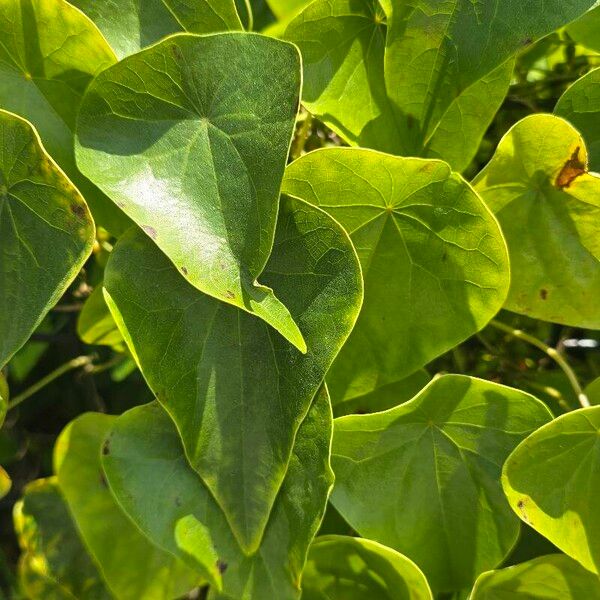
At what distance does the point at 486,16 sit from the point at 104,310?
0.31 metres

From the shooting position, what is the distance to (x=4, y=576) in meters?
1.06

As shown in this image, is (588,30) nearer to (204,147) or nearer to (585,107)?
(585,107)

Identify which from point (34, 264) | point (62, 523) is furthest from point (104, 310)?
point (62, 523)

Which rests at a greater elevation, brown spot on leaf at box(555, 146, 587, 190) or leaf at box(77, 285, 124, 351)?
brown spot on leaf at box(555, 146, 587, 190)

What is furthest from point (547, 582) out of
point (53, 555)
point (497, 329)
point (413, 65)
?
point (53, 555)

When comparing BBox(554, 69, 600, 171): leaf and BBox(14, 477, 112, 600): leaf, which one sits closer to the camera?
BBox(554, 69, 600, 171): leaf

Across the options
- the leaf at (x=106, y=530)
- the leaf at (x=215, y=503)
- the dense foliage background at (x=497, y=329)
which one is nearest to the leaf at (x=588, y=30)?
the dense foliage background at (x=497, y=329)

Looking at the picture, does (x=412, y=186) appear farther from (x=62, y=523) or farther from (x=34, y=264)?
(x=62, y=523)

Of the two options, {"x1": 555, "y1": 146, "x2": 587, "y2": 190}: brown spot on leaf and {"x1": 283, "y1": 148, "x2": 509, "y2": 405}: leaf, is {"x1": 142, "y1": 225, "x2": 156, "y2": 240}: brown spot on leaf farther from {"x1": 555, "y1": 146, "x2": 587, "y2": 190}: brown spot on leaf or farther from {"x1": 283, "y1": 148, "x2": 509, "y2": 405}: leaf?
{"x1": 555, "y1": 146, "x2": 587, "y2": 190}: brown spot on leaf

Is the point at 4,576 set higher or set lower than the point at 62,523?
lower

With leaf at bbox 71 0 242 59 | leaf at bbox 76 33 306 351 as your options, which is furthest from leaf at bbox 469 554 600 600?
leaf at bbox 71 0 242 59

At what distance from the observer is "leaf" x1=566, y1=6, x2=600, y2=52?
1.73 ft

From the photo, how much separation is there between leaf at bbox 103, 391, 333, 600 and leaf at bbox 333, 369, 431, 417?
0.31 feet

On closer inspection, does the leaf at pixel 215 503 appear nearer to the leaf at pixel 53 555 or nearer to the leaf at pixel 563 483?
the leaf at pixel 563 483
